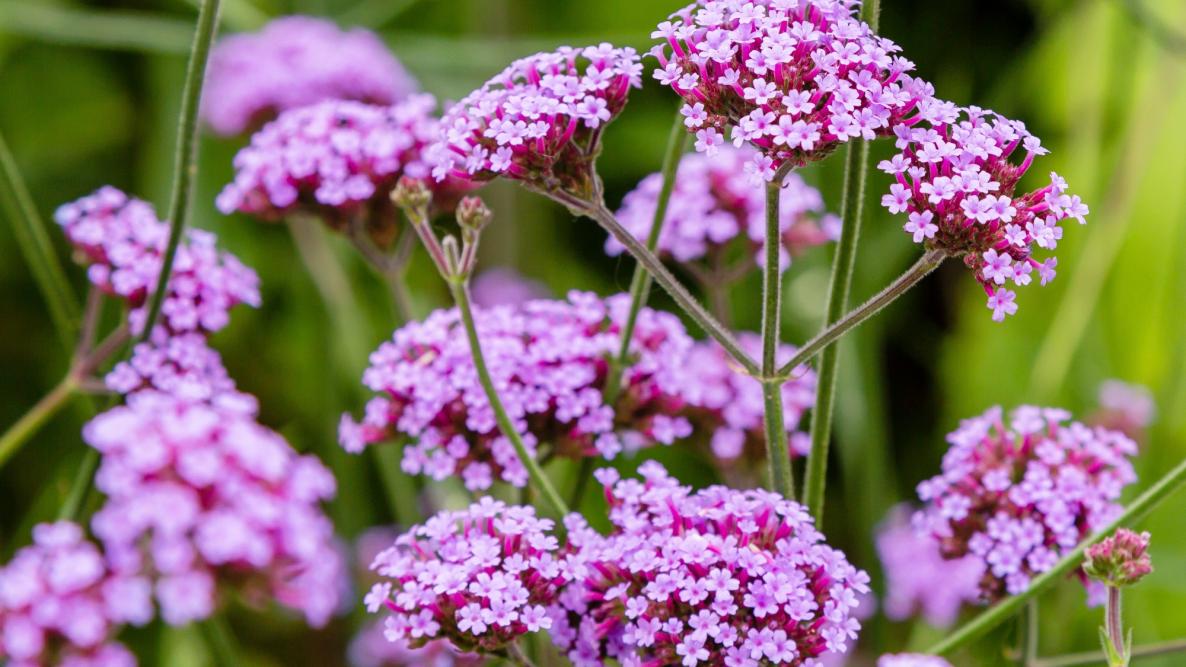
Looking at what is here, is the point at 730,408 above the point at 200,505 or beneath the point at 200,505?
above

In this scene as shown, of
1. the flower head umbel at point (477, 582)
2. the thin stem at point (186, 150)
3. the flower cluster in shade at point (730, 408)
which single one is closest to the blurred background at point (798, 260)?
the flower cluster in shade at point (730, 408)

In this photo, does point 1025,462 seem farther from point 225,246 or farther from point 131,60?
point 131,60

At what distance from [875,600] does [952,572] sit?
0.70 ft

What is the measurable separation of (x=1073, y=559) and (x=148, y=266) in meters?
0.61

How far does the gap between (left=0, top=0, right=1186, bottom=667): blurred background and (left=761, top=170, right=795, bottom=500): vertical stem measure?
0.56 metres

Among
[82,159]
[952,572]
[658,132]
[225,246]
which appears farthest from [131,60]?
[952,572]

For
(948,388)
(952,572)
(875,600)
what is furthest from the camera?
(948,388)

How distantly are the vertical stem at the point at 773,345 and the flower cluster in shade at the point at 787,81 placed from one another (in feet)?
0.07

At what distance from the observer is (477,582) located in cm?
61

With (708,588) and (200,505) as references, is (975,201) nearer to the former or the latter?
(708,588)

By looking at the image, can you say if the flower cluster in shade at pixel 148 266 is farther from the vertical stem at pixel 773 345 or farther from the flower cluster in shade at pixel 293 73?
the flower cluster in shade at pixel 293 73

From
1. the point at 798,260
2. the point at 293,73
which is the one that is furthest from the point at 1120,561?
the point at 293,73

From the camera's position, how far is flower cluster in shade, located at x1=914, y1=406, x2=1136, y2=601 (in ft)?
2.40

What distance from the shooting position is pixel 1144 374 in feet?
5.27
